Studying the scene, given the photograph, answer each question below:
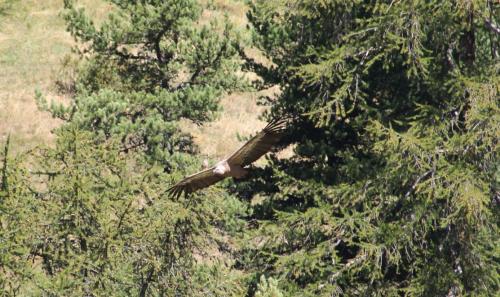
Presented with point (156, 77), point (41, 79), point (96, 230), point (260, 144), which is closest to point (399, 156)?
point (260, 144)

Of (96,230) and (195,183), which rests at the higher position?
(195,183)

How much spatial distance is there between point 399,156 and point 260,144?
1.83 m

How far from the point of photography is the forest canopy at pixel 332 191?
28.8 feet

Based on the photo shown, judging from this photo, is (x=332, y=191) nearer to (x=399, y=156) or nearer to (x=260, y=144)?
(x=399, y=156)

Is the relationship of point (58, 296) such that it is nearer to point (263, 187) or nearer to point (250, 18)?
point (263, 187)

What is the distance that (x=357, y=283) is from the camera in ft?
36.7

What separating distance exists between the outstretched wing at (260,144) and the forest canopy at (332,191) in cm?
59

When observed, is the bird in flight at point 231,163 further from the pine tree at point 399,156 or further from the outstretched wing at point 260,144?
the pine tree at point 399,156

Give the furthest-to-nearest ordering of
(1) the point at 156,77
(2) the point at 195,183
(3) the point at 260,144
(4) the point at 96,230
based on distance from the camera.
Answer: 1. (1) the point at 156,77
2. (3) the point at 260,144
3. (2) the point at 195,183
4. (4) the point at 96,230

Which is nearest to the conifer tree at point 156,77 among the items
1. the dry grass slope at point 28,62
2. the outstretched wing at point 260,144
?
the outstretched wing at point 260,144

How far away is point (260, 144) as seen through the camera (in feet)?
31.5

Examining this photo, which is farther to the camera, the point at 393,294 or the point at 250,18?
the point at 250,18

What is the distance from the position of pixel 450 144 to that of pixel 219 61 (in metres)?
7.33

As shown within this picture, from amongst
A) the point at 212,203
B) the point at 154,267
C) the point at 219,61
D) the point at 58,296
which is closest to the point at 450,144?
the point at 212,203
